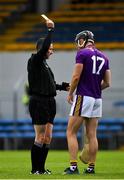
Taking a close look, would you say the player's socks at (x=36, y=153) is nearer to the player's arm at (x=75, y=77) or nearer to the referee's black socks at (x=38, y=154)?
the referee's black socks at (x=38, y=154)

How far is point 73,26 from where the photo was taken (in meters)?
30.3

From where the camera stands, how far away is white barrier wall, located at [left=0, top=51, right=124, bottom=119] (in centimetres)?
2575

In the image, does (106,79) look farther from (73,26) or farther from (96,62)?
(73,26)

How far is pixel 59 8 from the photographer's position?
33.4m

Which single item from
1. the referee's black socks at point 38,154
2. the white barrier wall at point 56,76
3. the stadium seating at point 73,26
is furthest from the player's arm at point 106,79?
the stadium seating at point 73,26

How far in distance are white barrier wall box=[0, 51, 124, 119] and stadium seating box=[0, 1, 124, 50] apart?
16.7 inches

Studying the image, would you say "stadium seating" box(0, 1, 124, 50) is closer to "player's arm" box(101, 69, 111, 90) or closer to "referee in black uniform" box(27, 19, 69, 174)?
"player's arm" box(101, 69, 111, 90)

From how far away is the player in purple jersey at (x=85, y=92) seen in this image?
12.2m

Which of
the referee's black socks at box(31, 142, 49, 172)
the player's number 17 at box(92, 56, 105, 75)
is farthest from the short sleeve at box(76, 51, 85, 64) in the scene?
the referee's black socks at box(31, 142, 49, 172)

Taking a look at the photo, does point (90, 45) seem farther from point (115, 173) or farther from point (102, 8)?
point (102, 8)

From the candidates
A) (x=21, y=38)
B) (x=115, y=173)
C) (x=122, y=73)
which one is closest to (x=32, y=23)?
(x=21, y=38)

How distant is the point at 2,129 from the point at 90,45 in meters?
14.0

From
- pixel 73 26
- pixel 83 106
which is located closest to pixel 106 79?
pixel 83 106

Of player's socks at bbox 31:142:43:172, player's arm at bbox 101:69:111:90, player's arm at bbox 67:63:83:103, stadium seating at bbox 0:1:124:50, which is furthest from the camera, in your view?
stadium seating at bbox 0:1:124:50
